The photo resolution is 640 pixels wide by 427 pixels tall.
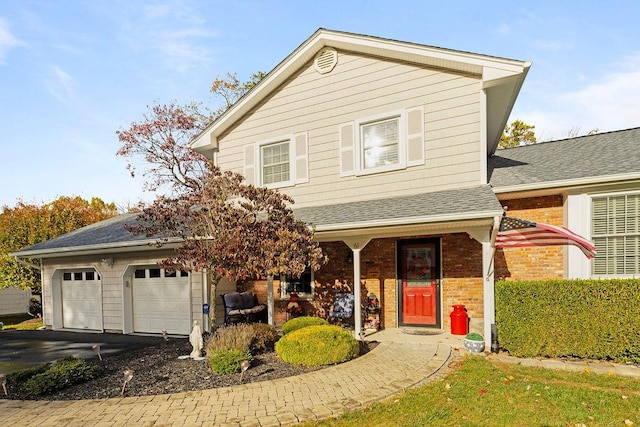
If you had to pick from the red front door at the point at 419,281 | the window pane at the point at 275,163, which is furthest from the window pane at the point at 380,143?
the window pane at the point at 275,163

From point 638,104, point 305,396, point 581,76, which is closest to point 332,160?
point 305,396

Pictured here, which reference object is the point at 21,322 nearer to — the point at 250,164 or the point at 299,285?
the point at 250,164

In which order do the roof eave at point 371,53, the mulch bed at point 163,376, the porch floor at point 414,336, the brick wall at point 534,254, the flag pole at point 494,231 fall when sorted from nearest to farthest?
the mulch bed at point 163,376 → the flag pole at point 494,231 → the porch floor at point 414,336 → the roof eave at point 371,53 → the brick wall at point 534,254

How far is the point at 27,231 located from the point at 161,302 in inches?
475

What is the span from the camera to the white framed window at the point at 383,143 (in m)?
9.49

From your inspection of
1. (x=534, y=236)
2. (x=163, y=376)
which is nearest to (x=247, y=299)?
(x=163, y=376)

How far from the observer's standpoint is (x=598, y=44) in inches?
432

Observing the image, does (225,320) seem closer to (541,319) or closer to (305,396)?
(305,396)

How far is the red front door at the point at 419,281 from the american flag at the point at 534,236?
7.48 feet

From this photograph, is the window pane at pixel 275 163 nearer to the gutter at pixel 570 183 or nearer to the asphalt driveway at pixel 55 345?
the asphalt driveway at pixel 55 345

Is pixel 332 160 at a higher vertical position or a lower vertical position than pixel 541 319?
higher

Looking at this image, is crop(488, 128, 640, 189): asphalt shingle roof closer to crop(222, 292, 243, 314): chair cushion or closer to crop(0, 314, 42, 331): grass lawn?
crop(222, 292, 243, 314): chair cushion

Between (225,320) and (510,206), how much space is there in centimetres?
848

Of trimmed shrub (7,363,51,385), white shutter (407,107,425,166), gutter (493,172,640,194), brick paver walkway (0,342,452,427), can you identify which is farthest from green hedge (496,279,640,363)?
trimmed shrub (7,363,51,385)
